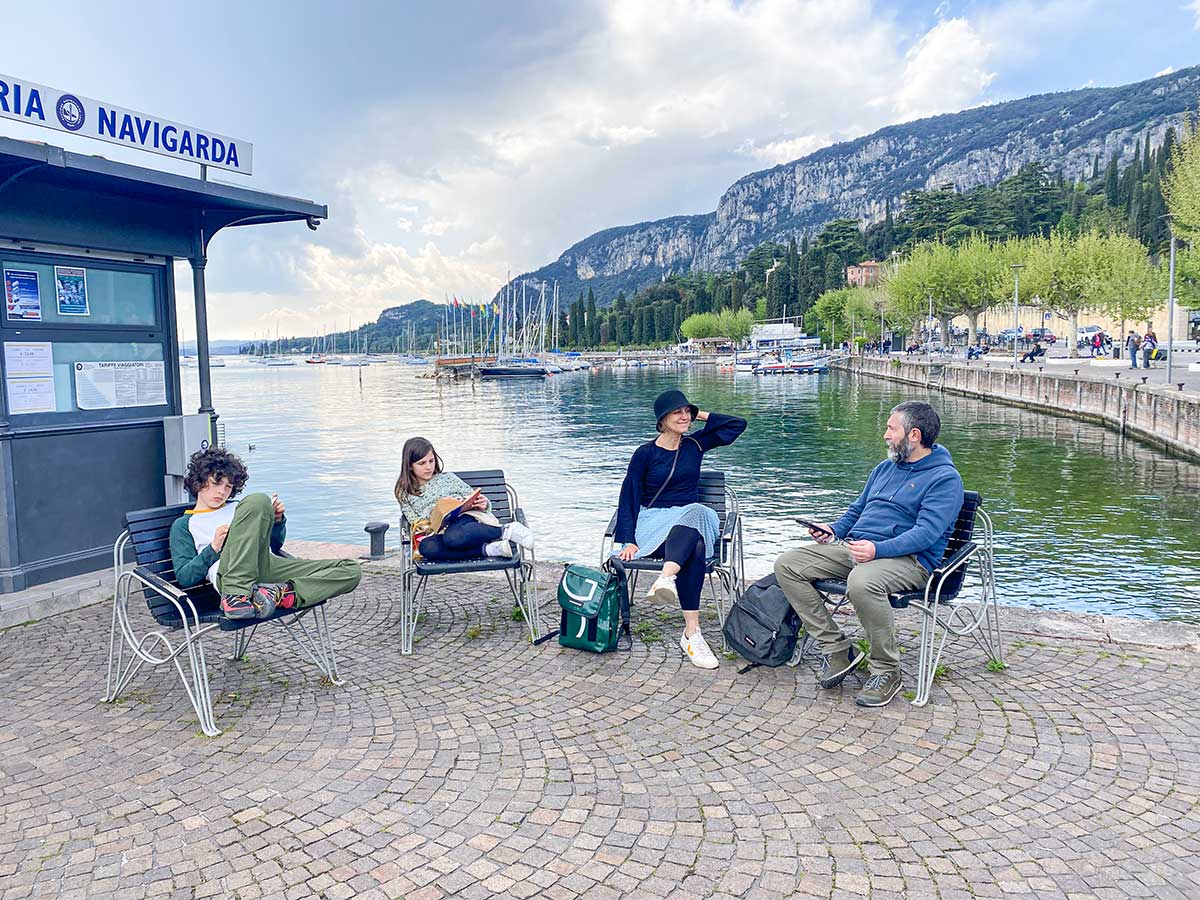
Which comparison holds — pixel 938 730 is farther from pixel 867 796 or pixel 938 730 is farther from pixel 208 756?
pixel 208 756

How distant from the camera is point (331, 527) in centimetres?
1420

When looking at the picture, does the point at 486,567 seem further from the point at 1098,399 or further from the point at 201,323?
the point at 1098,399

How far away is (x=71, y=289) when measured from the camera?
6629 mm

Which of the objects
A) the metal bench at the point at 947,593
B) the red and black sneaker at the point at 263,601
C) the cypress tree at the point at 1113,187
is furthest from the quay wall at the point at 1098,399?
the cypress tree at the point at 1113,187

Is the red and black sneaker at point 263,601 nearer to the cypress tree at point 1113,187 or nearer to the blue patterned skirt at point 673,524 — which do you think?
the blue patterned skirt at point 673,524

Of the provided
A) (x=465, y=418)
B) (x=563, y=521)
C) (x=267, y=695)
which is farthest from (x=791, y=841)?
(x=465, y=418)

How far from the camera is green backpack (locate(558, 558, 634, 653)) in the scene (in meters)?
5.11

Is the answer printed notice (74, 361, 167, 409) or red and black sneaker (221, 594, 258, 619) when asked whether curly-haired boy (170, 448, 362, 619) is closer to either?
red and black sneaker (221, 594, 258, 619)

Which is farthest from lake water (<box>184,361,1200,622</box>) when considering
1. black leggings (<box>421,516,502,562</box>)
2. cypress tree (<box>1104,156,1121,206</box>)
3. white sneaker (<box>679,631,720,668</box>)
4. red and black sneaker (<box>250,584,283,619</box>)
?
cypress tree (<box>1104,156,1121,206</box>)

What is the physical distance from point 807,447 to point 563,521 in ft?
38.2

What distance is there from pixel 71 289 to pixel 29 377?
0.79 m

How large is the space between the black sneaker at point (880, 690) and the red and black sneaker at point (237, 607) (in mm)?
3092

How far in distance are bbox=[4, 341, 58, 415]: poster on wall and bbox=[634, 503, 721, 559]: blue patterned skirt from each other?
456 cm

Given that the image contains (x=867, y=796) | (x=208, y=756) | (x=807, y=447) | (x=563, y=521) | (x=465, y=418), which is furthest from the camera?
(x=465, y=418)
